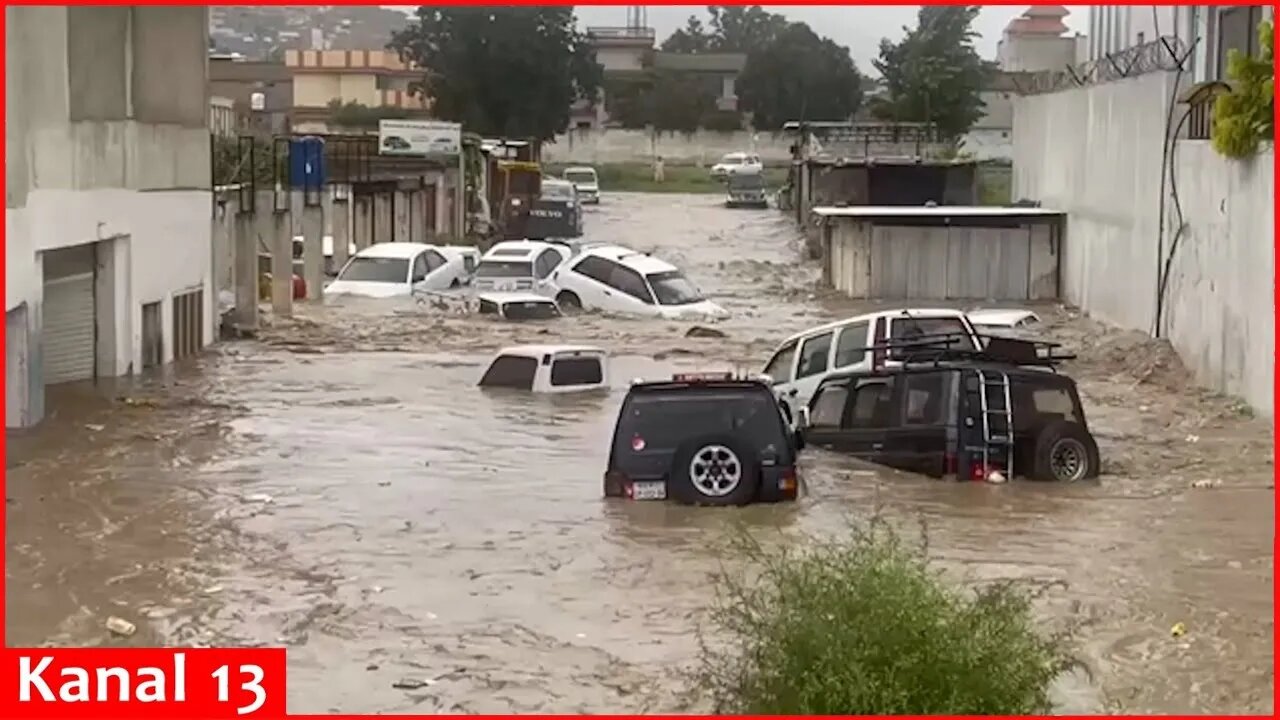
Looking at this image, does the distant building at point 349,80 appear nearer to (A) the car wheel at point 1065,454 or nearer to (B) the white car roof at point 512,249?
(B) the white car roof at point 512,249

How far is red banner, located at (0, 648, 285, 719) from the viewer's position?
1051 centimetres

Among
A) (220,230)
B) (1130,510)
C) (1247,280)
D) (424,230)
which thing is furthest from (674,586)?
(424,230)

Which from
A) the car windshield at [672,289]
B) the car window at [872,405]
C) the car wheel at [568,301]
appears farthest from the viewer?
the car wheel at [568,301]

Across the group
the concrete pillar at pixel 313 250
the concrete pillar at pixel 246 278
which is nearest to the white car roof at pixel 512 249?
the concrete pillar at pixel 313 250

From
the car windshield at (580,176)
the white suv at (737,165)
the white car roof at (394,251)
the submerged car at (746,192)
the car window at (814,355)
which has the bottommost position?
the car window at (814,355)

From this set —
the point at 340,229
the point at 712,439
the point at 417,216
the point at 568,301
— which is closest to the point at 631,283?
the point at 568,301

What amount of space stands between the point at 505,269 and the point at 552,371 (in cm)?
1408

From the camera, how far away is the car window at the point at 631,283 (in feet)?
124

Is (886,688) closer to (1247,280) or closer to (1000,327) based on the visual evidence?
(1247,280)

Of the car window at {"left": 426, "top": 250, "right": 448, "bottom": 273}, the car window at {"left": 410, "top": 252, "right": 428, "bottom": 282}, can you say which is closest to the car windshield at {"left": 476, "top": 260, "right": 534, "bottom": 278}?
the car window at {"left": 426, "top": 250, "right": 448, "bottom": 273}

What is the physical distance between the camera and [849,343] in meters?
21.3

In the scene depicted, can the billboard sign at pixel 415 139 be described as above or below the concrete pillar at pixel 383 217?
above

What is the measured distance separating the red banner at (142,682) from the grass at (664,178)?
283ft

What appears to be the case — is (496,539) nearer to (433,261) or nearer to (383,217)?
(433,261)
